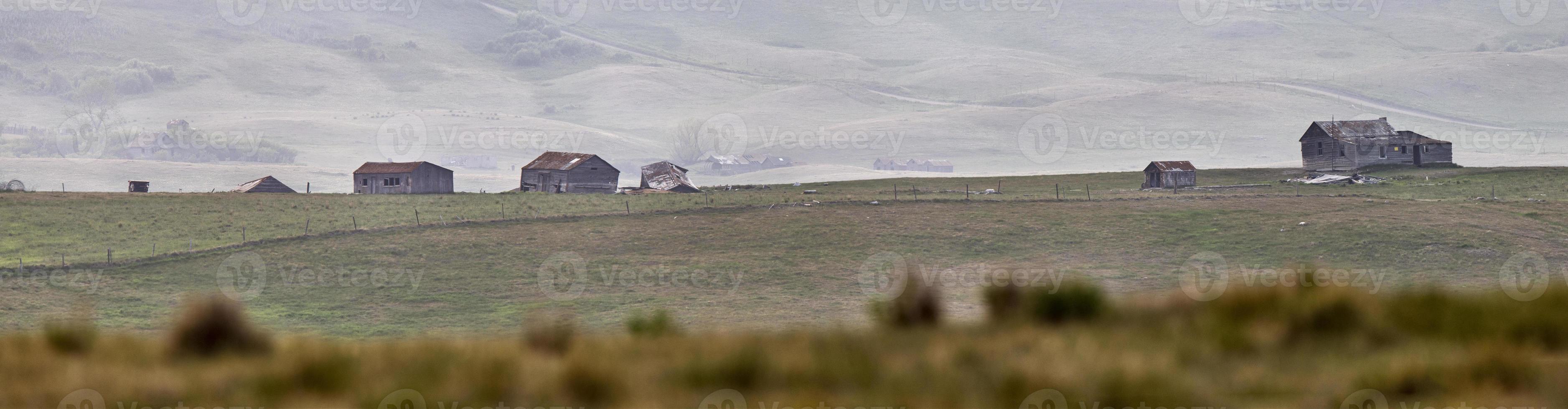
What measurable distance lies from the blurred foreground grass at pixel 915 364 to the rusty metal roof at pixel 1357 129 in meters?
105

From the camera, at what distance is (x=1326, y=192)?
80.4m

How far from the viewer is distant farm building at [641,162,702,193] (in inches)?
4321

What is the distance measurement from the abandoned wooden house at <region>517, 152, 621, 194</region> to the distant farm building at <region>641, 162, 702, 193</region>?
3751mm

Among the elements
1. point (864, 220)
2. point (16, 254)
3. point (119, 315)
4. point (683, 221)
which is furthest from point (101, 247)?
point (864, 220)

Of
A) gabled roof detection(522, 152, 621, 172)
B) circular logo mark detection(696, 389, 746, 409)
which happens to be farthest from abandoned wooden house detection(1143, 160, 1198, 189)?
circular logo mark detection(696, 389, 746, 409)

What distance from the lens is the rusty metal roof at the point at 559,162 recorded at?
107000mm

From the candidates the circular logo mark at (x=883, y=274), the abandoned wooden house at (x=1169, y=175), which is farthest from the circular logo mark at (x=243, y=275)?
the abandoned wooden house at (x=1169, y=175)

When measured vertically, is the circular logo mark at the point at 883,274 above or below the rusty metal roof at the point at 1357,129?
below

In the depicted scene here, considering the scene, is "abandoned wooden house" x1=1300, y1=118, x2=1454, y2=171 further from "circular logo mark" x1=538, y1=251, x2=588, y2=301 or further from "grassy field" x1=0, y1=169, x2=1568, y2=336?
"circular logo mark" x1=538, y1=251, x2=588, y2=301
